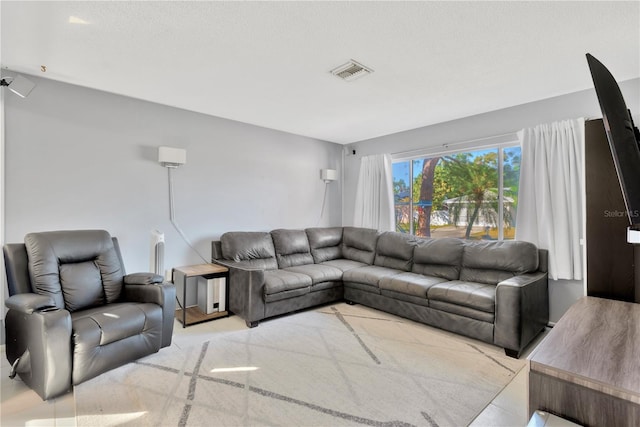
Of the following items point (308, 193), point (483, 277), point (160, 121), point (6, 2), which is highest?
point (6, 2)

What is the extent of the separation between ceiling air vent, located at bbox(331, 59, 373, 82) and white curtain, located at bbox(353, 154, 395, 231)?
223 centimetres

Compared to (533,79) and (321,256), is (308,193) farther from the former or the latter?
(533,79)

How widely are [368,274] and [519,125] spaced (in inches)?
94.3

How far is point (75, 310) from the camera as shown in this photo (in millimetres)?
2383

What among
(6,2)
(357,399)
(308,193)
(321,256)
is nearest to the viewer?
(6,2)

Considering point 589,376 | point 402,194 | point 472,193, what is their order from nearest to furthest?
point 589,376, point 472,193, point 402,194

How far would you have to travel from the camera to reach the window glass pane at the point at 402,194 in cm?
469

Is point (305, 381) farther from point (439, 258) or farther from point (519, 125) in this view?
point (519, 125)

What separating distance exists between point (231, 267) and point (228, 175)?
1.27 meters

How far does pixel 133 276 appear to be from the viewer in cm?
270

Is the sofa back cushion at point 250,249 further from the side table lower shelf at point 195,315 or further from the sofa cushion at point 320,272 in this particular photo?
the side table lower shelf at point 195,315

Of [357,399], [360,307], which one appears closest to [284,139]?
[360,307]

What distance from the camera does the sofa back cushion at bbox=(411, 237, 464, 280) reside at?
11.5 feet

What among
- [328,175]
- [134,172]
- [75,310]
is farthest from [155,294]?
[328,175]
